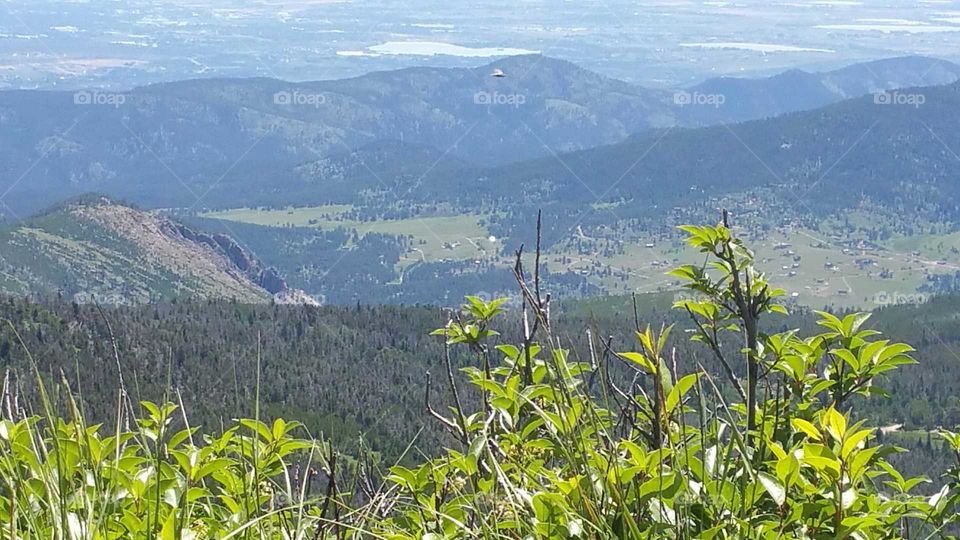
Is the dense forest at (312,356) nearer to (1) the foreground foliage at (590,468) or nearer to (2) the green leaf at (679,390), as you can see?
(1) the foreground foliage at (590,468)

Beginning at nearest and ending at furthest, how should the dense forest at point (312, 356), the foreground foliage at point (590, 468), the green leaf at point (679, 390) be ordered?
the foreground foliage at point (590, 468), the green leaf at point (679, 390), the dense forest at point (312, 356)

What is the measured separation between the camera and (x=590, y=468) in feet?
11.0

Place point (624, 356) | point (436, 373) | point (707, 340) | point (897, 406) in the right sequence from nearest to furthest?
point (624, 356) < point (707, 340) < point (436, 373) < point (897, 406)

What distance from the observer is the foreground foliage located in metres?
3.12

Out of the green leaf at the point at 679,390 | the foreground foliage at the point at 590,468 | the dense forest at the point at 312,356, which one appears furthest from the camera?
the dense forest at the point at 312,356

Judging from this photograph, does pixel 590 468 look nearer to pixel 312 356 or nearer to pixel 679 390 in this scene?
pixel 679 390

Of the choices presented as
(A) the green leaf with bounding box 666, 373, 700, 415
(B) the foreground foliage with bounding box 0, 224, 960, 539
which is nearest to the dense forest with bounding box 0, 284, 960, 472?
(B) the foreground foliage with bounding box 0, 224, 960, 539

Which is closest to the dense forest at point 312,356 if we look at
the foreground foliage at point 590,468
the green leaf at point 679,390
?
the foreground foliage at point 590,468

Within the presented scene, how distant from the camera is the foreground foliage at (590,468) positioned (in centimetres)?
312

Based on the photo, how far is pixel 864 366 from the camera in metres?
4.14

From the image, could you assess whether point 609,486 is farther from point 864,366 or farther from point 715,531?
point 864,366

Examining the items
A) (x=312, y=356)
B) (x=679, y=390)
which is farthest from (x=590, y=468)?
(x=312, y=356)

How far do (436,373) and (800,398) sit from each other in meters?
126

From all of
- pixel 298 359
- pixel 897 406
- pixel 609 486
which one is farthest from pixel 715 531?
pixel 897 406
